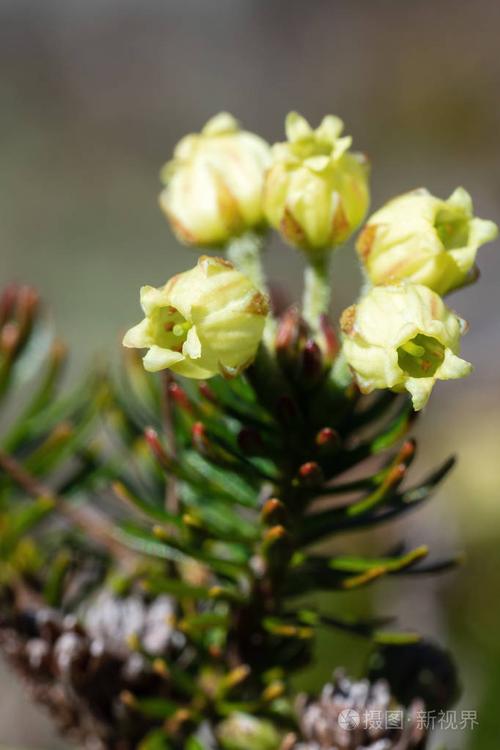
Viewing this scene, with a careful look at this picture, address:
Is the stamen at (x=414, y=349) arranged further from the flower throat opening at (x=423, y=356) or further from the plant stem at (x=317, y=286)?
the plant stem at (x=317, y=286)

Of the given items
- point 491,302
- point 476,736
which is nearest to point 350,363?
point 476,736

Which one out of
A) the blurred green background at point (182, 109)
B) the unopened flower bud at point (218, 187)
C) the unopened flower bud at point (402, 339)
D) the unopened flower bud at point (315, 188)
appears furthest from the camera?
the blurred green background at point (182, 109)

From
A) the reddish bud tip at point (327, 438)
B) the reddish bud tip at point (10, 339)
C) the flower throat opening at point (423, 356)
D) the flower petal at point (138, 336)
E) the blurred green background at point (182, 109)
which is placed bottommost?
the reddish bud tip at point (327, 438)

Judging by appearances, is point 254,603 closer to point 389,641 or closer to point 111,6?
point 389,641

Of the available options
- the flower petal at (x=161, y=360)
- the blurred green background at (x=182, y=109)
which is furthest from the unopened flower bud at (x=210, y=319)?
the blurred green background at (x=182, y=109)

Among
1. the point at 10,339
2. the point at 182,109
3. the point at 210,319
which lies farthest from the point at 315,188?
the point at 182,109

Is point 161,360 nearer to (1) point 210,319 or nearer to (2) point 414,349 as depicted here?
(1) point 210,319

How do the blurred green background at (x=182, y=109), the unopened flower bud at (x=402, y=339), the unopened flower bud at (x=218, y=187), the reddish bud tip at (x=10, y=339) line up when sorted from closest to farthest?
the unopened flower bud at (x=402, y=339) → the unopened flower bud at (x=218, y=187) → the reddish bud tip at (x=10, y=339) → the blurred green background at (x=182, y=109)

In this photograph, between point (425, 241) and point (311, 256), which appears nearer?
point (425, 241)
